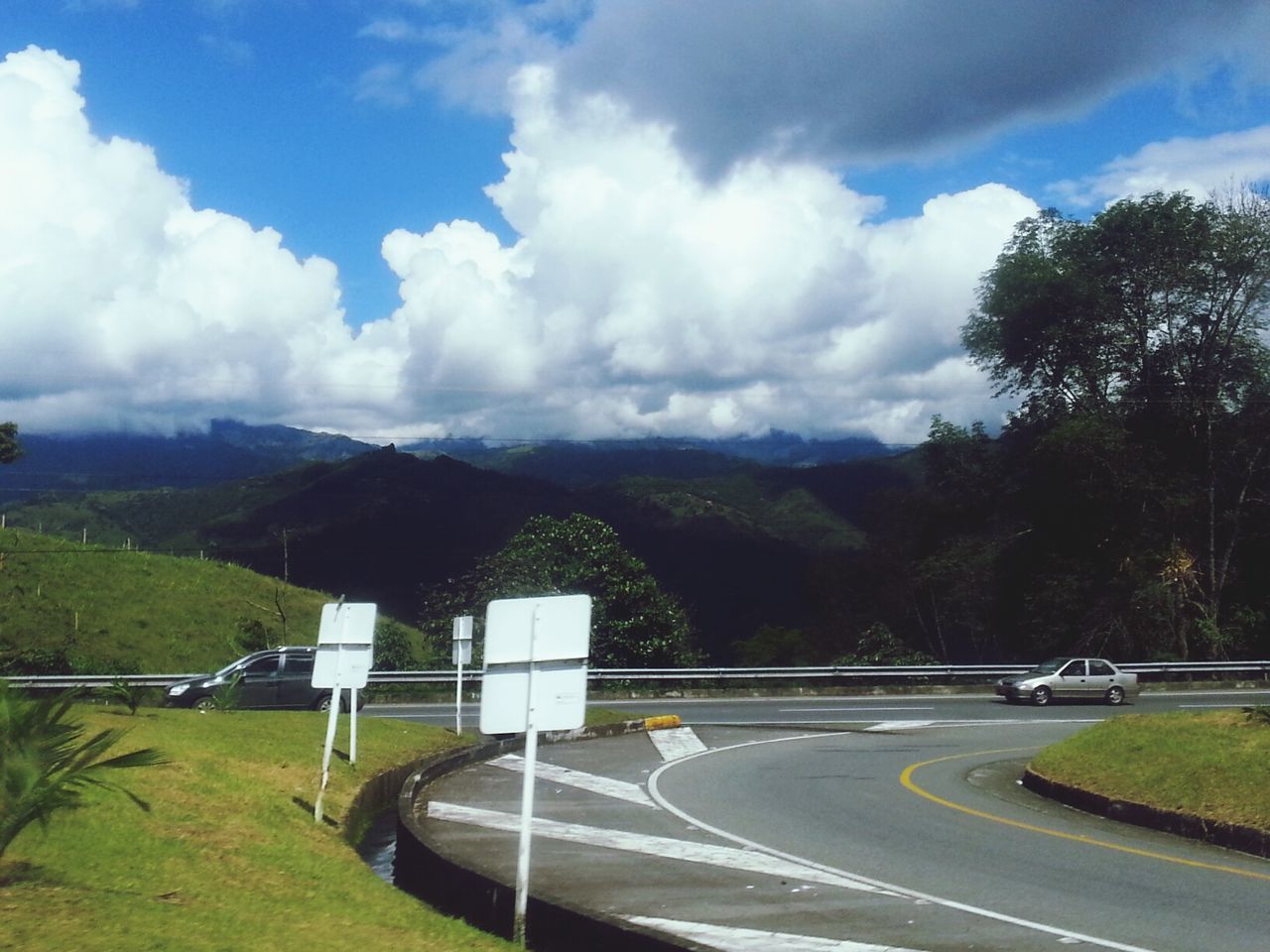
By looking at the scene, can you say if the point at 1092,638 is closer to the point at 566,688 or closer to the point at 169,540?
the point at 566,688

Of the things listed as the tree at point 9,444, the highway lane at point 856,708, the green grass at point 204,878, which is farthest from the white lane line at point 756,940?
the tree at point 9,444

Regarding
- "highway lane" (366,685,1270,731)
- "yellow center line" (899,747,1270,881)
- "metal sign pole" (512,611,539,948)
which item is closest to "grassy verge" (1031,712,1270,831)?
"yellow center line" (899,747,1270,881)

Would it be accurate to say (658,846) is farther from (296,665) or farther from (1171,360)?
(1171,360)

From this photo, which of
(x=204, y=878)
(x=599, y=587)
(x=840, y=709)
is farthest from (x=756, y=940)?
(x=599, y=587)

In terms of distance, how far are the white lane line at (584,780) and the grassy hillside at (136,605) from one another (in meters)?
25.3

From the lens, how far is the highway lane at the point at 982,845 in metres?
8.54

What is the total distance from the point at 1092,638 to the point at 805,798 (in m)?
32.1

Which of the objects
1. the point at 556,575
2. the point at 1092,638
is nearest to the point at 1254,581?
the point at 1092,638

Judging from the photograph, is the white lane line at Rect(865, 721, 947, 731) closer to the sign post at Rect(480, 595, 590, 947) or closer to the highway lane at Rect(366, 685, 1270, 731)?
the highway lane at Rect(366, 685, 1270, 731)

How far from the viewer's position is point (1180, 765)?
13.9 meters

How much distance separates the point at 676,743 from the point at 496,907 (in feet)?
47.6

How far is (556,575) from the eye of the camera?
39719 mm

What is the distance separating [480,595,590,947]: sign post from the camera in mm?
7738

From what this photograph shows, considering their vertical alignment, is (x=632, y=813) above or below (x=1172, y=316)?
below
